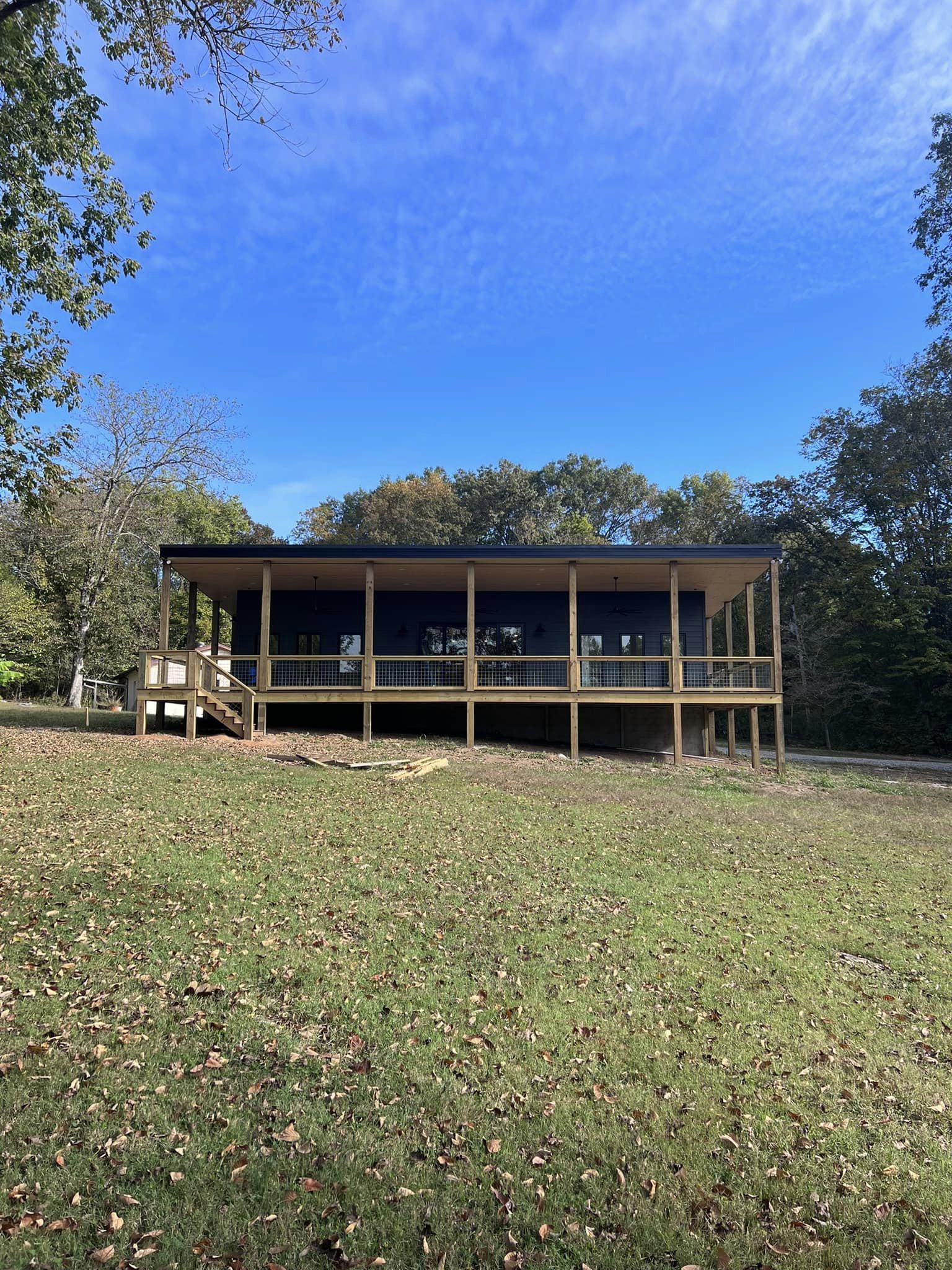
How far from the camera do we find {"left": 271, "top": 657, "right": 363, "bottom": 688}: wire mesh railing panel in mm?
18511

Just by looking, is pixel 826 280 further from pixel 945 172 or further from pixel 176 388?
pixel 176 388

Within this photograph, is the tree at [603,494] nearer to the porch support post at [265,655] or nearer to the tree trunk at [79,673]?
the tree trunk at [79,673]

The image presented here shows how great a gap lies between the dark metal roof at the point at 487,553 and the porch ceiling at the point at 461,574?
8 cm

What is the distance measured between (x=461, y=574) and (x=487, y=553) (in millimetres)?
1843

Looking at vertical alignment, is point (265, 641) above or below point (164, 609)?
below

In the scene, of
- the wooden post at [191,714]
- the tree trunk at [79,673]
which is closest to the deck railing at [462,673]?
the wooden post at [191,714]

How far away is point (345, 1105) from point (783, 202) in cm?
1773

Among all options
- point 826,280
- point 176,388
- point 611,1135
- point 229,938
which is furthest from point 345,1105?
point 176,388

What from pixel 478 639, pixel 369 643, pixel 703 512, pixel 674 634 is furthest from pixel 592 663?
pixel 703 512

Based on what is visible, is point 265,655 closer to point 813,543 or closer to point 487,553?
point 487,553

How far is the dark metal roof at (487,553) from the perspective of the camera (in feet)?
54.9

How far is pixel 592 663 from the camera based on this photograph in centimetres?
2048

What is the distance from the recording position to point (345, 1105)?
3674 millimetres

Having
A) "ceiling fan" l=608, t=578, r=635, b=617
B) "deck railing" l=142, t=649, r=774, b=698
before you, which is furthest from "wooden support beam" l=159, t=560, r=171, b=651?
"ceiling fan" l=608, t=578, r=635, b=617
